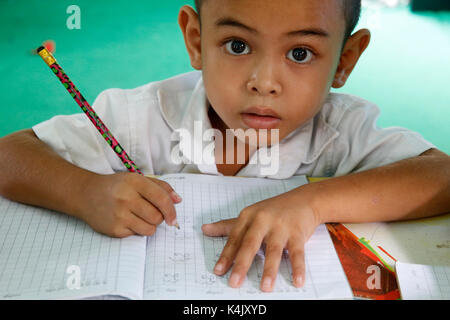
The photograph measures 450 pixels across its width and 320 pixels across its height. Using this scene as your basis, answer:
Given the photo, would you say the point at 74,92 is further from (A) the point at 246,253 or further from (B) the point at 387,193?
(B) the point at 387,193

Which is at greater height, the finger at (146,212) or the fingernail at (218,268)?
the finger at (146,212)

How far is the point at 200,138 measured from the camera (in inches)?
34.8

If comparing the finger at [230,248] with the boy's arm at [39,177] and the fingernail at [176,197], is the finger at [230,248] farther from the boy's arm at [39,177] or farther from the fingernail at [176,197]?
the boy's arm at [39,177]

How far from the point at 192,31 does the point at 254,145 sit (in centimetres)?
23

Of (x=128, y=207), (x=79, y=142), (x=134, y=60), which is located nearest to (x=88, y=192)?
(x=128, y=207)

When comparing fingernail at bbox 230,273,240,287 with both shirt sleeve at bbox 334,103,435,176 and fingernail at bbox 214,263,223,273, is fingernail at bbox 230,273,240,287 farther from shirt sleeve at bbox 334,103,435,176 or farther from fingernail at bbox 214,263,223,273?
shirt sleeve at bbox 334,103,435,176

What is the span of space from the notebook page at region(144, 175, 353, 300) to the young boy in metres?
0.01

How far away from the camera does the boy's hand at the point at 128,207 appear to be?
23.8 inches

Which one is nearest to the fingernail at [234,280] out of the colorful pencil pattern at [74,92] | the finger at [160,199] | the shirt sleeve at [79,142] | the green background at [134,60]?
the finger at [160,199]

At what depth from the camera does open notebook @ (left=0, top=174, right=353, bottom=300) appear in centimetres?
52

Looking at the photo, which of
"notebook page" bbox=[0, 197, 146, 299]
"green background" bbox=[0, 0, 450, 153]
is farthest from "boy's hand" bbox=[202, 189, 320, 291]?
"green background" bbox=[0, 0, 450, 153]

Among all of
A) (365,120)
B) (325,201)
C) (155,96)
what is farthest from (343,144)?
(155,96)
